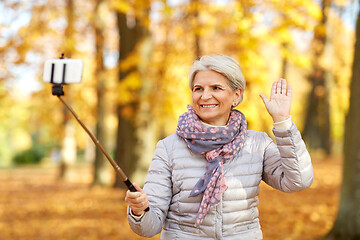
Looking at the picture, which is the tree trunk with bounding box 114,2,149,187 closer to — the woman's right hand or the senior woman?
the senior woman

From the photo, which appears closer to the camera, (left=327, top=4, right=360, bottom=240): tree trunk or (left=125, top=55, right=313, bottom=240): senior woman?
(left=125, top=55, right=313, bottom=240): senior woman

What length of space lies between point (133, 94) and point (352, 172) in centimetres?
543

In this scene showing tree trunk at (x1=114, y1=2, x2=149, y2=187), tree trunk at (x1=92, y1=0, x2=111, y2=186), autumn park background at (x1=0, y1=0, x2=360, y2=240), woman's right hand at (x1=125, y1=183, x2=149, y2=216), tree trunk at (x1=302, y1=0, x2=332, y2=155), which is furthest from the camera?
tree trunk at (x1=302, y1=0, x2=332, y2=155)

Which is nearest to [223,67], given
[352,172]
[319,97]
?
[352,172]

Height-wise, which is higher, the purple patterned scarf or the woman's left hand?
the woman's left hand

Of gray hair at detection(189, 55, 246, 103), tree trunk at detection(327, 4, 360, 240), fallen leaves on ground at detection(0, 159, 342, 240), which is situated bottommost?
fallen leaves on ground at detection(0, 159, 342, 240)

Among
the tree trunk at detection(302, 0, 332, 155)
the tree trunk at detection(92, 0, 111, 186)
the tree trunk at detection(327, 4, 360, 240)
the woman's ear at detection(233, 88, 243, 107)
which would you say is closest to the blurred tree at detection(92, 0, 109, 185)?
the tree trunk at detection(92, 0, 111, 186)

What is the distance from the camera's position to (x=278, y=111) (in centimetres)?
240

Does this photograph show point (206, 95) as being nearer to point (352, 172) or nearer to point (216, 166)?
point (216, 166)

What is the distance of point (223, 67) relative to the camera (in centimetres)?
252

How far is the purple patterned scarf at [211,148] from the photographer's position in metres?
2.40

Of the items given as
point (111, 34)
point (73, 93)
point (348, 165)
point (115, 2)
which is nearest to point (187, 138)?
point (348, 165)

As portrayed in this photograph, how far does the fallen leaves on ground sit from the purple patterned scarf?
5.02 meters

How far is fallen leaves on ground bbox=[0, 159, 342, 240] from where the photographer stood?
769 centimetres
